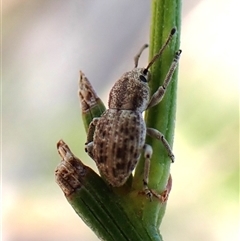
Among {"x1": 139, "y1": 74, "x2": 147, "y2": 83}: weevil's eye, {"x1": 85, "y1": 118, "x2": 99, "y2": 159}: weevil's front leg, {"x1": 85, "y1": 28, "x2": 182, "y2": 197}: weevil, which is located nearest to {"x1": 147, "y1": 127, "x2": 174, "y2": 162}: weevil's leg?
{"x1": 85, "y1": 28, "x2": 182, "y2": 197}: weevil

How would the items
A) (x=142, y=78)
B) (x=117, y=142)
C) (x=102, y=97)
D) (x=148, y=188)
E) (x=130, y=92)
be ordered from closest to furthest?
(x=148, y=188) < (x=117, y=142) < (x=142, y=78) < (x=130, y=92) < (x=102, y=97)

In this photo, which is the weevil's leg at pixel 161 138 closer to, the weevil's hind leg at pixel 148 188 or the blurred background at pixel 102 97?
the weevil's hind leg at pixel 148 188

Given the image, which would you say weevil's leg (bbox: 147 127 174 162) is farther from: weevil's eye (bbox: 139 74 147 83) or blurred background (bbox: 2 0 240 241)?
blurred background (bbox: 2 0 240 241)

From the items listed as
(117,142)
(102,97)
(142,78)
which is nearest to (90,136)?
(117,142)

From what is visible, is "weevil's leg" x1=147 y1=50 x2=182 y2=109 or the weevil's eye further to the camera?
the weevil's eye

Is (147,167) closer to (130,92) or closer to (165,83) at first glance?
(165,83)
